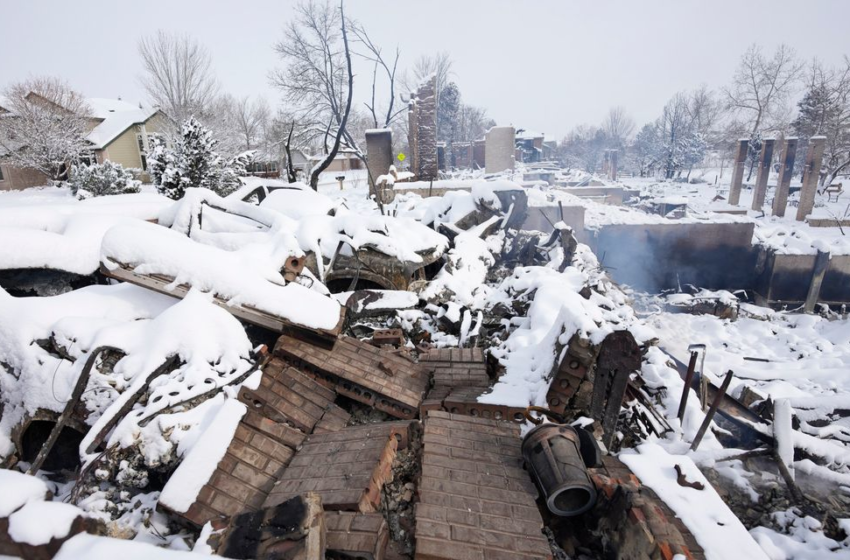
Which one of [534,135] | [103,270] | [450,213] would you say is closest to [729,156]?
[534,135]

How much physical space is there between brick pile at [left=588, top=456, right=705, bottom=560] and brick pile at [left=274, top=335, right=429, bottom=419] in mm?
1659

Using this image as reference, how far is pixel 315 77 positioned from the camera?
20.0 meters

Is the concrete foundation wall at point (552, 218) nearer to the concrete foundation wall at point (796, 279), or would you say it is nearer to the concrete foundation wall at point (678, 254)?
the concrete foundation wall at point (678, 254)

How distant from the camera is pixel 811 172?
55.0ft

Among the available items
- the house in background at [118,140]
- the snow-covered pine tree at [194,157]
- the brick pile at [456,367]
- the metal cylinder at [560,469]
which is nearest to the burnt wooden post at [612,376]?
the metal cylinder at [560,469]

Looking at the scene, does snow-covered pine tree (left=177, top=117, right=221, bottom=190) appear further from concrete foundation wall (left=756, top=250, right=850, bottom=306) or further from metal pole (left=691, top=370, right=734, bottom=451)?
concrete foundation wall (left=756, top=250, right=850, bottom=306)

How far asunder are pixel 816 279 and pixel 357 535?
13258 millimetres

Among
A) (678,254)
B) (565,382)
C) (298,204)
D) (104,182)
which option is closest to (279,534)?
(565,382)

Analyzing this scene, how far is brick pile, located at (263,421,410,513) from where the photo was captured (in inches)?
92.3

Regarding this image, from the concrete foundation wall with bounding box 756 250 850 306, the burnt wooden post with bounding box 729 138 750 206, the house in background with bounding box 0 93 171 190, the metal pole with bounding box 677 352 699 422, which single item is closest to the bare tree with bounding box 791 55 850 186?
the burnt wooden post with bounding box 729 138 750 206

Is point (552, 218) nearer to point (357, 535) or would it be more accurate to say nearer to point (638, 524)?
point (638, 524)

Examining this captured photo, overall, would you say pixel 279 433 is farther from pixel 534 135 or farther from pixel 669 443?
pixel 534 135

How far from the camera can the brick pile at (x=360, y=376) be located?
141 inches

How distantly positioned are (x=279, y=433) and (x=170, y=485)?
73cm
